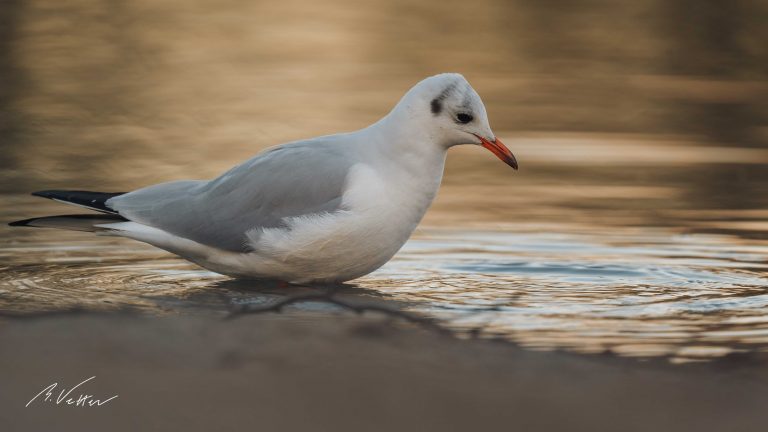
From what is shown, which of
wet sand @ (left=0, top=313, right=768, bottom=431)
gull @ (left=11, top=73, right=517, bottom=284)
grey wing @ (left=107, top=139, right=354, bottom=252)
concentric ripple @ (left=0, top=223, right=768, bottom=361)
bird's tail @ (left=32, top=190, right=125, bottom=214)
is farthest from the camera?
bird's tail @ (left=32, top=190, right=125, bottom=214)

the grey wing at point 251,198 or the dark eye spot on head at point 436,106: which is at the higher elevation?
the dark eye spot on head at point 436,106

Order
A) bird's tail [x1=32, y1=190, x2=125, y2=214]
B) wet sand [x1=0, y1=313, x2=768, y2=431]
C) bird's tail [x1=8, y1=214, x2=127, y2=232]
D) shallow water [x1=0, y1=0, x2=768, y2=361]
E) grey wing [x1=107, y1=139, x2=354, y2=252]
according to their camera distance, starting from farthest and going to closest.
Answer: bird's tail [x1=32, y1=190, x2=125, y2=214]
bird's tail [x1=8, y1=214, x2=127, y2=232]
grey wing [x1=107, y1=139, x2=354, y2=252]
shallow water [x1=0, y1=0, x2=768, y2=361]
wet sand [x1=0, y1=313, x2=768, y2=431]

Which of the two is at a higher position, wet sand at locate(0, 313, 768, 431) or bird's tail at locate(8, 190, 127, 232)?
bird's tail at locate(8, 190, 127, 232)

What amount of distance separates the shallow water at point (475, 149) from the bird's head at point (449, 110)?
2.35 feet

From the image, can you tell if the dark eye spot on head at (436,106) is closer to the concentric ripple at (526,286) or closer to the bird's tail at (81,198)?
the concentric ripple at (526,286)

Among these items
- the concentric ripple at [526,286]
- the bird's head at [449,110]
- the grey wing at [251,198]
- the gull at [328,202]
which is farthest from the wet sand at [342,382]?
the bird's head at [449,110]

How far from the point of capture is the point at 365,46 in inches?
683

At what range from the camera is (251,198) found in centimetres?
677

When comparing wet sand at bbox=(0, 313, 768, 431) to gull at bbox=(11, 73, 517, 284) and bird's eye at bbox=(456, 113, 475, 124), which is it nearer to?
gull at bbox=(11, 73, 517, 284)

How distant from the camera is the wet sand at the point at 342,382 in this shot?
14.1 ft

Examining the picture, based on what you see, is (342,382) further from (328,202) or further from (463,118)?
(463,118)

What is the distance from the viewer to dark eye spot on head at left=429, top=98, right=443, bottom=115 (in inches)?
258
